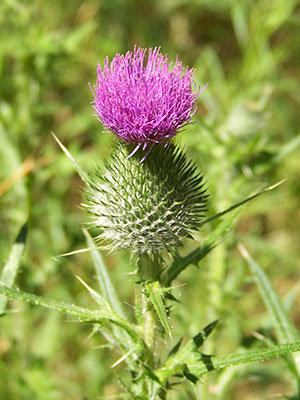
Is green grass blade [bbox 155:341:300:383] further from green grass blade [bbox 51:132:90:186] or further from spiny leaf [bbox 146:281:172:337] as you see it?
green grass blade [bbox 51:132:90:186]

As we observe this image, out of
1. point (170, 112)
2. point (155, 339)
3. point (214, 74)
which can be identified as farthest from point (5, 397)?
Answer: point (214, 74)

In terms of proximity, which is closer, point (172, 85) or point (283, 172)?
point (172, 85)

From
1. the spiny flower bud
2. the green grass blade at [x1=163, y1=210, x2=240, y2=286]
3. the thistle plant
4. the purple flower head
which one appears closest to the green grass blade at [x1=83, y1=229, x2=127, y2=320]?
the thistle plant

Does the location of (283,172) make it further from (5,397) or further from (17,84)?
(5,397)

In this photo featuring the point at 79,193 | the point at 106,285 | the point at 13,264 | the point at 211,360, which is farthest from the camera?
the point at 79,193

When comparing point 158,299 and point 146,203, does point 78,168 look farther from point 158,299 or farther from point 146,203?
point 158,299

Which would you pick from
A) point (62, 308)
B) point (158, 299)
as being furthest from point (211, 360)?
point (62, 308)

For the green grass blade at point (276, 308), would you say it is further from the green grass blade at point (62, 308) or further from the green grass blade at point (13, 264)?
the green grass blade at point (13, 264)
